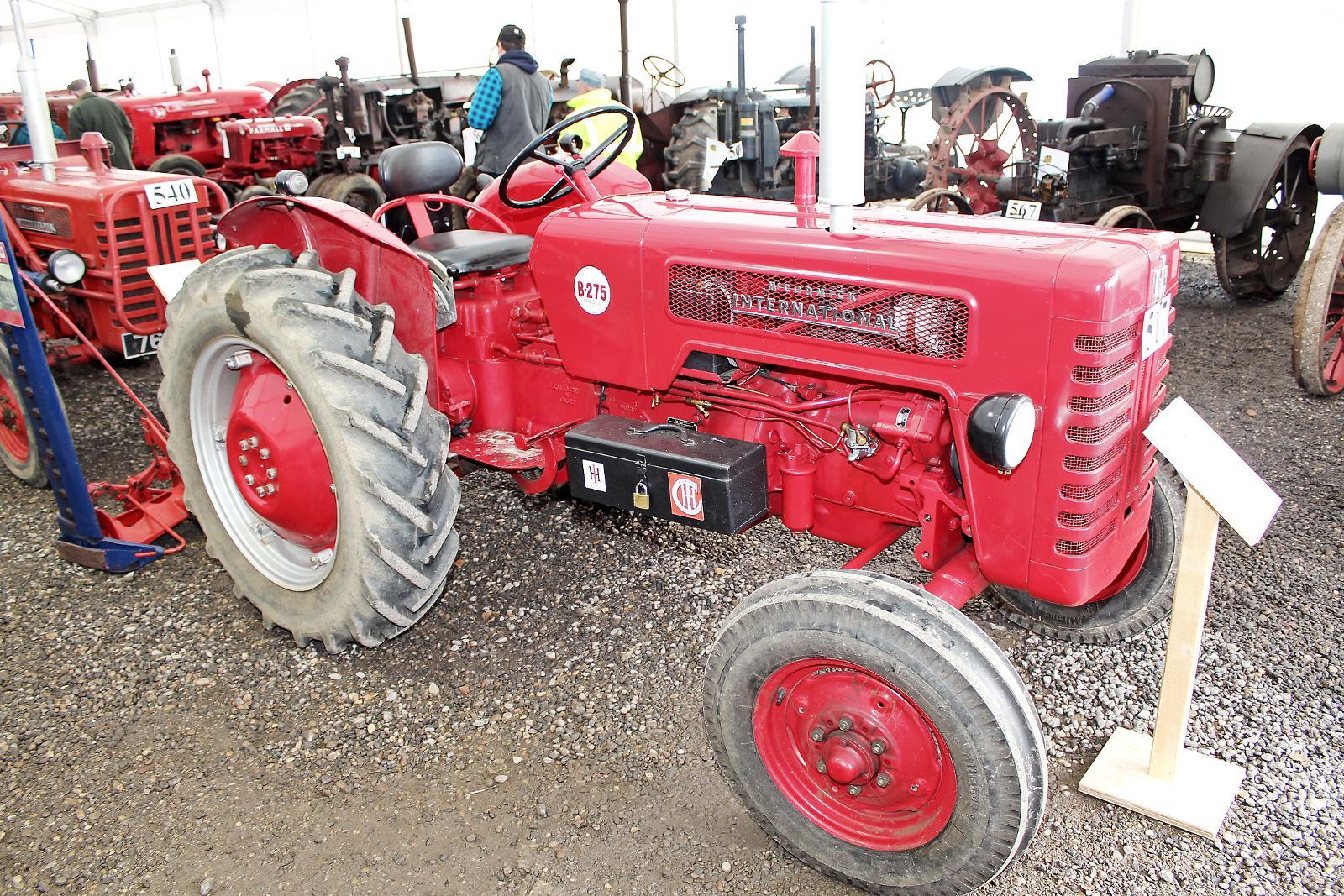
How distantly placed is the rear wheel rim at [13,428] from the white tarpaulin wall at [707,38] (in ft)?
12.5

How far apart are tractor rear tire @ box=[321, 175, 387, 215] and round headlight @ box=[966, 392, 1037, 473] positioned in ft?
27.2

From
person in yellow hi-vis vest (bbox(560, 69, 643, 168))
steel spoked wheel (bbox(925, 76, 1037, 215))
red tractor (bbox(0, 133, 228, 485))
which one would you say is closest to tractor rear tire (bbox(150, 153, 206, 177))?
person in yellow hi-vis vest (bbox(560, 69, 643, 168))

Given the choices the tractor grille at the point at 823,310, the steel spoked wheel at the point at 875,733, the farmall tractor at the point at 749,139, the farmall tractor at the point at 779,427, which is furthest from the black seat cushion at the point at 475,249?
the farmall tractor at the point at 749,139

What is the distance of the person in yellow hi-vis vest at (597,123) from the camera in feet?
19.1

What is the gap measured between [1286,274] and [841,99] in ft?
19.7

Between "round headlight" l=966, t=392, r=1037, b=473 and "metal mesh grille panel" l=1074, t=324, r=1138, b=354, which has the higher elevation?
"metal mesh grille panel" l=1074, t=324, r=1138, b=354

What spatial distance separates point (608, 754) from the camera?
2.57 meters

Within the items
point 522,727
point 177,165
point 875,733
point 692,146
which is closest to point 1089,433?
point 875,733

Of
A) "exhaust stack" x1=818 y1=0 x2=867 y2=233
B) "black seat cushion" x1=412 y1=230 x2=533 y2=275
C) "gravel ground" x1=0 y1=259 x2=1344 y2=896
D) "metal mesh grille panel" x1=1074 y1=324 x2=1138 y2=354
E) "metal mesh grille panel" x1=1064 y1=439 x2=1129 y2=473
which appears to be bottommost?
"gravel ground" x1=0 y1=259 x2=1344 y2=896

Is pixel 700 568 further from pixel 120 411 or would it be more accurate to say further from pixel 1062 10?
pixel 1062 10

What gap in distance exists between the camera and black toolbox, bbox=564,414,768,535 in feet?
8.00

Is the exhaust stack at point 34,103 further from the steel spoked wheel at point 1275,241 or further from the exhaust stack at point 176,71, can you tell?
the exhaust stack at point 176,71

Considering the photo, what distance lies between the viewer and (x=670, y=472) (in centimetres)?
250

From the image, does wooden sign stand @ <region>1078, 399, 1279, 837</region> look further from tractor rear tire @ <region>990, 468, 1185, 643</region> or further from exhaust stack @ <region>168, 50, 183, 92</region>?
exhaust stack @ <region>168, 50, 183, 92</region>
